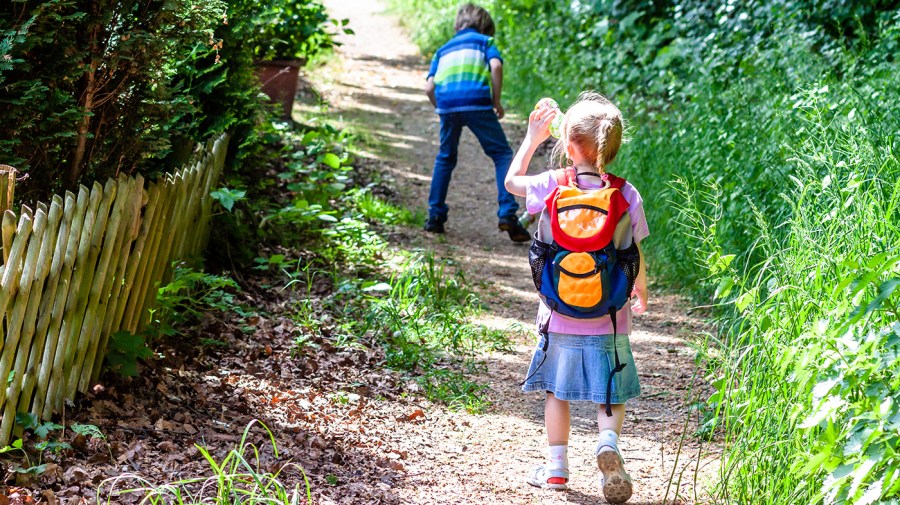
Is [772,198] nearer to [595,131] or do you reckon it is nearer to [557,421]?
[595,131]

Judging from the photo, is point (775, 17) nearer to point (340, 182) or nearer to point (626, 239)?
point (340, 182)

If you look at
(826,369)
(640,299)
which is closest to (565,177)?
(640,299)

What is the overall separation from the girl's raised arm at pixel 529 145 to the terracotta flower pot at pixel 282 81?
4.87 m

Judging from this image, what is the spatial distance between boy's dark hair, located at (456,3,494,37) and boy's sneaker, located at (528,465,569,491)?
15.2 ft

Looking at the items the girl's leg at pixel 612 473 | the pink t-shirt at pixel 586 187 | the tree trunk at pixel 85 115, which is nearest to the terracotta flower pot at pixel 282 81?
the tree trunk at pixel 85 115

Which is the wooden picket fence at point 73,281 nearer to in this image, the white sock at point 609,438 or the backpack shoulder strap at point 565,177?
the backpack shoulder strap at point 565,177

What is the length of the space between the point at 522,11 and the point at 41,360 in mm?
12221

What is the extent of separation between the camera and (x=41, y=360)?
3428 mm

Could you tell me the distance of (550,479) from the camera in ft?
11.7

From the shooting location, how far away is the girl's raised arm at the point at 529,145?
362cm

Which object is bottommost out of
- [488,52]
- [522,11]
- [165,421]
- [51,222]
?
[165,421]

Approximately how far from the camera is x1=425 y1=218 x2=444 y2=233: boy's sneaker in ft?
24.9

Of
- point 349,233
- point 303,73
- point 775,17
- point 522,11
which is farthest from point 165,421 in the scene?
point 522,11

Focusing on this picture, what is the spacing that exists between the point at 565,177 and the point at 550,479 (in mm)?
1154
